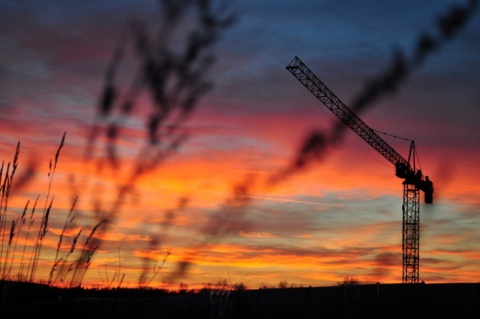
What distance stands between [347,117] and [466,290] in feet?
306

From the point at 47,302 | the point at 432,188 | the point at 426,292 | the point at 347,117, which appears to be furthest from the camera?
the point at 432,188

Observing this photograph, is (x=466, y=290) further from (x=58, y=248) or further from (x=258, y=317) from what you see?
(x=58, y=248)

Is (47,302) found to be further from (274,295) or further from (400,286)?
(274,295)

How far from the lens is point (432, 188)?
14225cm

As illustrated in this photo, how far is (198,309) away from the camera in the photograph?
2216 inches

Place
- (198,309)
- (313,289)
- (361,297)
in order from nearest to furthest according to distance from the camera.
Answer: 1. (361,297)
2. (313,289)
3. (198,309)

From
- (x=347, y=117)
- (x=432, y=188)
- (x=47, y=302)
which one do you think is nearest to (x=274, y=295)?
(x=47, y=302)

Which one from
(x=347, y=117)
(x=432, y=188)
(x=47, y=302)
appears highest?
(x=347, y=117)

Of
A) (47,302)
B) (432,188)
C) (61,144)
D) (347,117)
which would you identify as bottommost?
(47,302)

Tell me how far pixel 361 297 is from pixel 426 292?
219 inches

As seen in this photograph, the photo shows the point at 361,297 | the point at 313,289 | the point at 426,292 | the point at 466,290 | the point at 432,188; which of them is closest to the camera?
the point at 466,290

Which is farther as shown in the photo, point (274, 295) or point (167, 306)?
point (167, 306)

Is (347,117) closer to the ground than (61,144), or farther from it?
farther from it

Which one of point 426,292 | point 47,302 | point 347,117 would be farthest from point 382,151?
point 47,302
